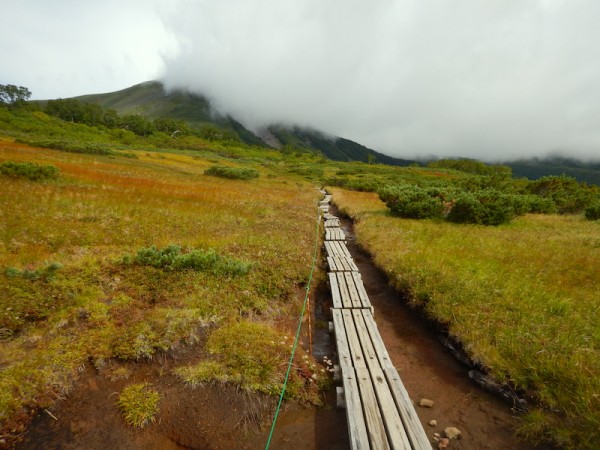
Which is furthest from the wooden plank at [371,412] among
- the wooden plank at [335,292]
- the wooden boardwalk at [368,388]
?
the wooden plank at [335,292]

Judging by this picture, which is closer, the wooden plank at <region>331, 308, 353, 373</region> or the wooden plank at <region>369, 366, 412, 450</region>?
the wooden plank at <region>369, 366, 412, 450</region>

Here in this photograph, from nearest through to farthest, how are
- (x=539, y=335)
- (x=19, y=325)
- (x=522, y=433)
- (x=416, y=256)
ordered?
1. (x=522, y=433)
2. (x=19, y=325)
3. (x=539, y=335)
4. (x=416, y=256)

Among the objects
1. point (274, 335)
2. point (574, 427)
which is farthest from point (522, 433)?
point (274, 335)

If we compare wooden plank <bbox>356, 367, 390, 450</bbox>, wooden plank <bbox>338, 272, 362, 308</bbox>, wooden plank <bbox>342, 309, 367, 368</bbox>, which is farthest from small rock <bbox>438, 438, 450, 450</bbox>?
wooden plank <bbox>338, 272, 362, 308</bbox>

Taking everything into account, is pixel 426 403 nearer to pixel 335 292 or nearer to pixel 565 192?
pixel 335 292

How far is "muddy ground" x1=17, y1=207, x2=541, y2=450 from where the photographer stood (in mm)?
4418

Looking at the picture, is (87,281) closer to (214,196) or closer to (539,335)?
(539,335)

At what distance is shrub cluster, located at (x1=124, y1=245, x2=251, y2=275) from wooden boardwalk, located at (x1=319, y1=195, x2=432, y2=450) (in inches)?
127

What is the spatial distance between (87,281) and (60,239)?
10.6ft

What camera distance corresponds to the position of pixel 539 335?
6.31 m

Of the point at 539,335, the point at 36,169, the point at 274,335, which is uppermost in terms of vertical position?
the point at 36,169

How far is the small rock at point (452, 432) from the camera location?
16.2 feet

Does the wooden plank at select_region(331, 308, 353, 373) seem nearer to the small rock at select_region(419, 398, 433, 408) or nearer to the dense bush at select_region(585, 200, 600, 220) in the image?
the small rock at select_region(419, 398, 433, 408)

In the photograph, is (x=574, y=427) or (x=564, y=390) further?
(x=564, y=390)
